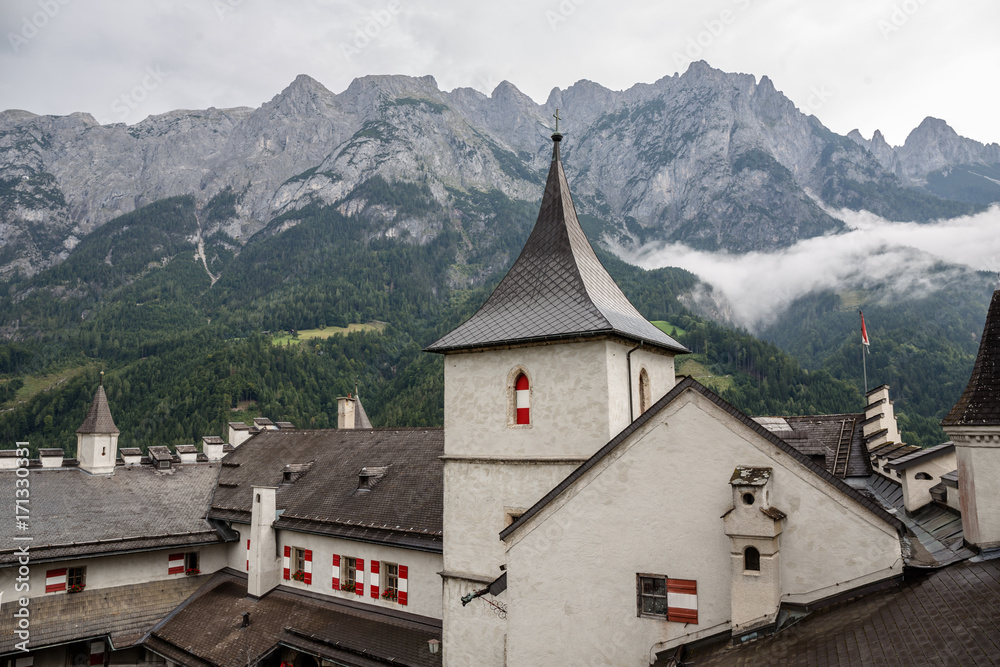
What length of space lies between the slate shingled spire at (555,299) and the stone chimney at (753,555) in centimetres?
607

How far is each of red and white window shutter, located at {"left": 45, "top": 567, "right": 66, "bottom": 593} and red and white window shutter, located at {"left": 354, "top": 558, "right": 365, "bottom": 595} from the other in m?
13.7

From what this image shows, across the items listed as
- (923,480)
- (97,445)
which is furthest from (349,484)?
(923,480)

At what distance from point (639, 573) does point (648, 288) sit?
174 metres

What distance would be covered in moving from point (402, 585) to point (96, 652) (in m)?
14.9

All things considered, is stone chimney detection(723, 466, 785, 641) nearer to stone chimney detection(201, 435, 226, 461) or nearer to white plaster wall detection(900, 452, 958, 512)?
white plaster wall detection(900, 452, 958, 512)

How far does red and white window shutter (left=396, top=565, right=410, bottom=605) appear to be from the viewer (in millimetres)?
22906

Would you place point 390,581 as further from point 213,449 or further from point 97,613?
point 213,449

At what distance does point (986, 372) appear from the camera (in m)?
10.7

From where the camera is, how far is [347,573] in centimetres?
2508

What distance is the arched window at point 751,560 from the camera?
34.2ft

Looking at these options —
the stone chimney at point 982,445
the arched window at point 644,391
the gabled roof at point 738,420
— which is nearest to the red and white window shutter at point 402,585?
the gabled roof at point 738,420

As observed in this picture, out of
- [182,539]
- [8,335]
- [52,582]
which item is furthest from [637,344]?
[8,335]

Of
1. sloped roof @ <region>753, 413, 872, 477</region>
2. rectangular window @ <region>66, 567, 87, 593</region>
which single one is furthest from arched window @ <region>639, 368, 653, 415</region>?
rectangular window @ <region>66, 567, 87, 593</region>

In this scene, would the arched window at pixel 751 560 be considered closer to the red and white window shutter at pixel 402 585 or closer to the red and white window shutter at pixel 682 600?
the red and white window shutter at pixel 682 600
